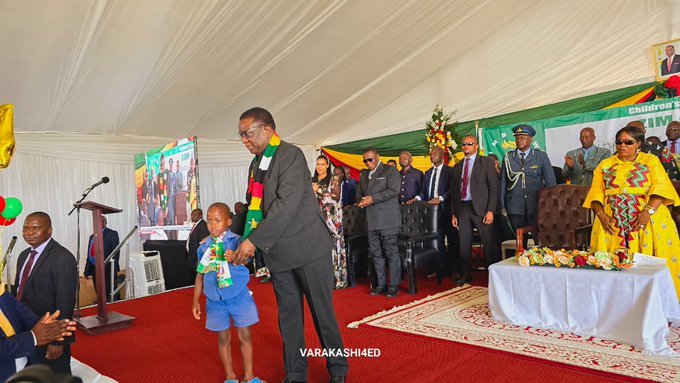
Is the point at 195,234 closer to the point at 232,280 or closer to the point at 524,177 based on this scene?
the point at 232,280

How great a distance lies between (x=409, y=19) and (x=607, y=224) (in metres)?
4.36

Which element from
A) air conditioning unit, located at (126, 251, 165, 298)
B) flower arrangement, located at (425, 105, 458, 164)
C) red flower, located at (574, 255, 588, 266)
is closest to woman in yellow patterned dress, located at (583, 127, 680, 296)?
red flower, located at (574, 255, 588, 266)

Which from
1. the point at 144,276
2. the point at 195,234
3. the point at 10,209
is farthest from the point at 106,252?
the point at 10,209

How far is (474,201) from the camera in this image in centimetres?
540

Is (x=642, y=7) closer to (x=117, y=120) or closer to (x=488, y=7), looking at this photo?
(x=488, y=7)

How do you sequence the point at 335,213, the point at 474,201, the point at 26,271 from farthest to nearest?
the point at 335,213 → the point at 474,201 → the point at 26,271

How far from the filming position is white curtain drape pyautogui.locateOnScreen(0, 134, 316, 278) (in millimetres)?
7191

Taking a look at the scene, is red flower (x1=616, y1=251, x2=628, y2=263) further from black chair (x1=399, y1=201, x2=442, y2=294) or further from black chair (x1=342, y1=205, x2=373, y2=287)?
black chair (x1=342, y1=205, x2=373, y2=287)

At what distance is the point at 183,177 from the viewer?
695 cm

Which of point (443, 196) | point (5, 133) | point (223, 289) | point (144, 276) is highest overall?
point (5, 133)

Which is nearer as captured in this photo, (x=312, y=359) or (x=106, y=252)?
(x=312, y=359)

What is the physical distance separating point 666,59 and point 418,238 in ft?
14.7

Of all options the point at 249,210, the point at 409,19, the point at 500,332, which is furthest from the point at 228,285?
the point at 409,19

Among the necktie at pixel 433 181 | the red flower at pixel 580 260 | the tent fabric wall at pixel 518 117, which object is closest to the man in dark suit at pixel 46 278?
the red flower at pixel 580 260
